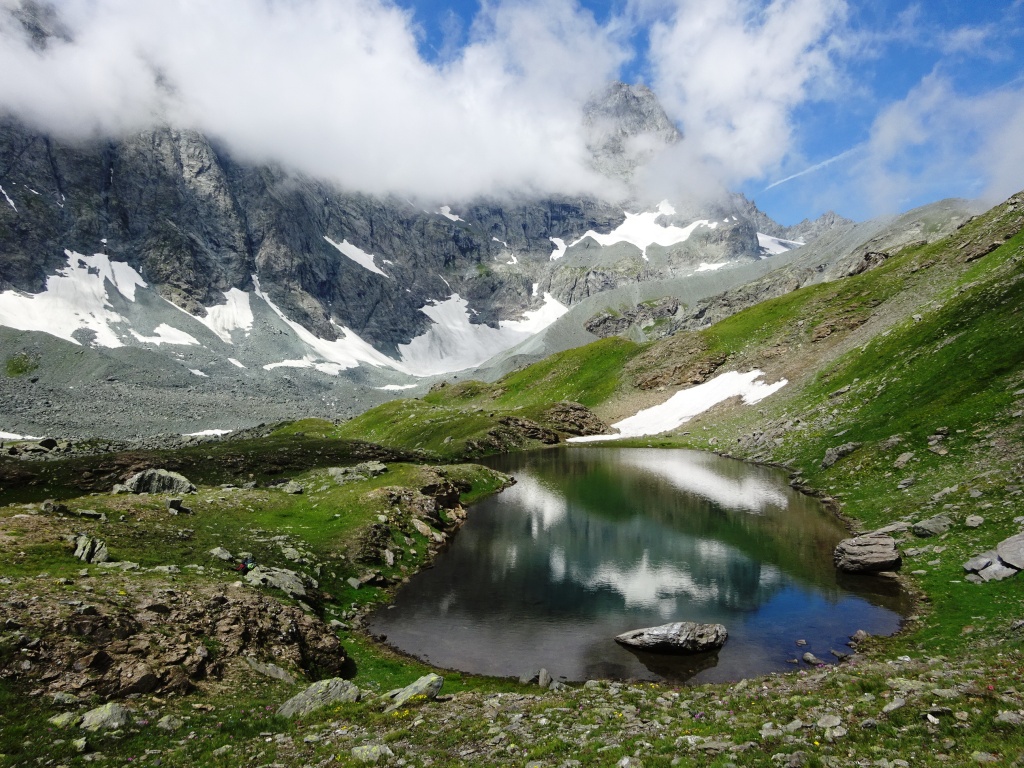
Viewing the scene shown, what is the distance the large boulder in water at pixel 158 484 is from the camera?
44.8 meters

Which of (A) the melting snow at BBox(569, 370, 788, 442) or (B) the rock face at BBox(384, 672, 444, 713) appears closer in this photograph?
(B) the rock face at BBox(384, 672, 444, 713)

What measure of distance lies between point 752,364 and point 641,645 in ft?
377

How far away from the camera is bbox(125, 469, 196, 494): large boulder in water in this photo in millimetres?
44781

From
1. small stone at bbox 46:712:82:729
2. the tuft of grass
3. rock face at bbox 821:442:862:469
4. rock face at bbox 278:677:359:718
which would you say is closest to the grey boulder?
rock face at bbox 821:442:862:469

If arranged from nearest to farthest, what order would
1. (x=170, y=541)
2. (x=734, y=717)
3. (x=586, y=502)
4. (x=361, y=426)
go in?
(x=734, y=717)
(x=170, y=541)
(x=586, y=502)
(x=361, y=426)

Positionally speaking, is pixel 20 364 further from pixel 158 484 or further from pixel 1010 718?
pixel 1010 718

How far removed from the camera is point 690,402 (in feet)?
421

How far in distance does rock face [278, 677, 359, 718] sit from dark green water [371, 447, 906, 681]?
737 cm

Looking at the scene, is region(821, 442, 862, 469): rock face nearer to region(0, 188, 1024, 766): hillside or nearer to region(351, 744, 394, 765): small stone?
region(0, 188, 1024, 766): hillside

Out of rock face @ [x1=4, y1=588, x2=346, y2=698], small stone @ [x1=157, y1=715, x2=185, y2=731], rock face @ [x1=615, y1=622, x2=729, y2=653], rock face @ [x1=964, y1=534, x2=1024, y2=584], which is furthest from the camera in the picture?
rock face @ [x1=964, y1=534, x2=1024, y2=584]

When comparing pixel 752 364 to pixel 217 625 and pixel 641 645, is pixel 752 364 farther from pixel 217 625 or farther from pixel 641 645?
pixel 217 625

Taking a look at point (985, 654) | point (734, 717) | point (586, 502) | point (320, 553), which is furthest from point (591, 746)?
point (586, 502)

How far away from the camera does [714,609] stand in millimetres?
29938

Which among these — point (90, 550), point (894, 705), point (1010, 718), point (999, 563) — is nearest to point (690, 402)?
point (999, 563)
